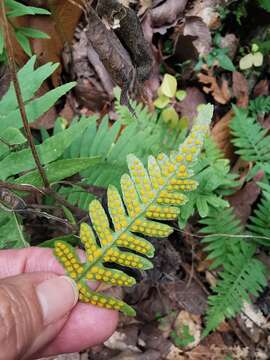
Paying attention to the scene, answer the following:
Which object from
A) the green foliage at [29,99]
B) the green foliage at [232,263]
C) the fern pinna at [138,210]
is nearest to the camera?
the fern pinna at [138,210]

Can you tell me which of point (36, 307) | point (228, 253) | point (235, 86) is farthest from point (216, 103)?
point (36, 307)

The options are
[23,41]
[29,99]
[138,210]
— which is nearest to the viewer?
[138,210]

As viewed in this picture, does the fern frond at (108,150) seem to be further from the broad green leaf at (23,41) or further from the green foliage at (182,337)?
the green foliage at (182,337)

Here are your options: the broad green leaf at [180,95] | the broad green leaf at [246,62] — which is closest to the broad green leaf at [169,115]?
the broad green leaf at [180,95]

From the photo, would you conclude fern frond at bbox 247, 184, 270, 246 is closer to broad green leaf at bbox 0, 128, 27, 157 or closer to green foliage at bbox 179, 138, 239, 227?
green foliage at bbox 179, 138, 239, 227

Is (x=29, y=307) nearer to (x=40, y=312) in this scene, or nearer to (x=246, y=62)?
(x=40, y=312)

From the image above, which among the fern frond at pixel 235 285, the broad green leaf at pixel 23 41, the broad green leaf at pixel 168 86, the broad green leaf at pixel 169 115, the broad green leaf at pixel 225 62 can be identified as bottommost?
the fern frond at pixel 235 285

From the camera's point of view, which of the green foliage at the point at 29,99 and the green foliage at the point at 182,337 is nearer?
the green foliage at the point at 29,99

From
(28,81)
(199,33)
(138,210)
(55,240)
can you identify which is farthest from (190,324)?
(199,33)
